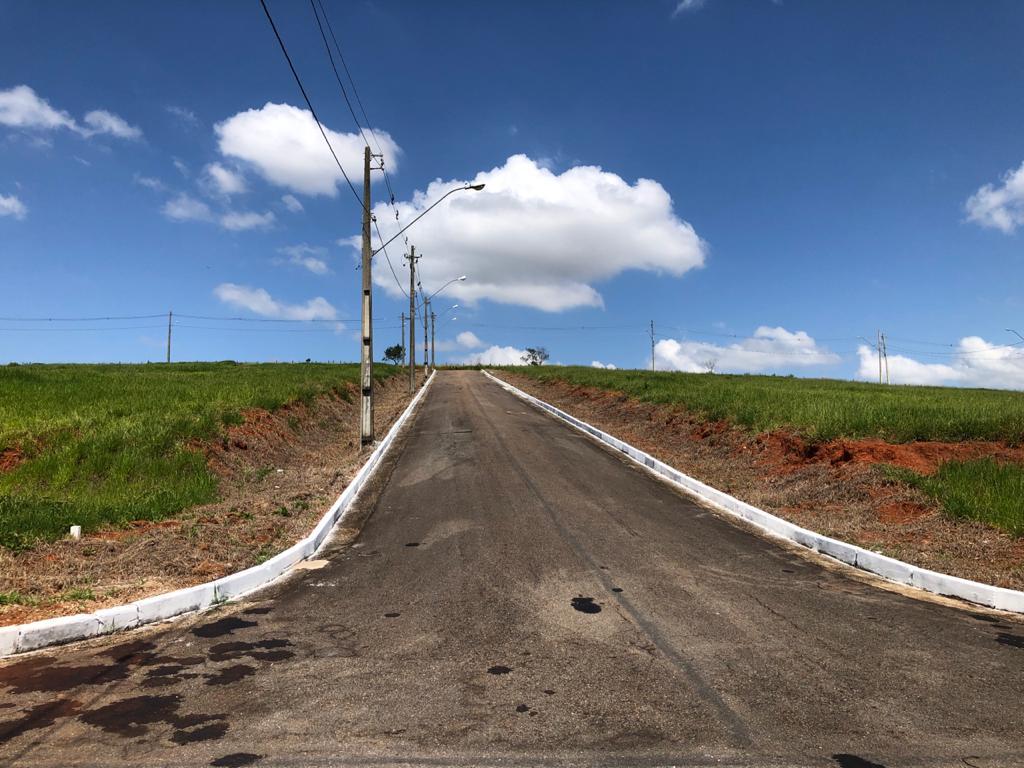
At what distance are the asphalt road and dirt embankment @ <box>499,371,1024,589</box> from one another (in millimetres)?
1439

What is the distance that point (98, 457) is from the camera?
36.2 ft

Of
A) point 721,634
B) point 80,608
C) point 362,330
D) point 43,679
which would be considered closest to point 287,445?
point 362,330

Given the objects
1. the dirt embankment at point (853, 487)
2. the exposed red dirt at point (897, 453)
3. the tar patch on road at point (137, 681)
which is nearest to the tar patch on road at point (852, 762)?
the tar patch on road at point (137, 681)

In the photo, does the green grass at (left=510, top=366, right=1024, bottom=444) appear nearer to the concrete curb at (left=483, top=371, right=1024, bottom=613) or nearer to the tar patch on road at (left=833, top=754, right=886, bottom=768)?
the concrete curb at (left=483, top=371, right=1024, bottom=613)

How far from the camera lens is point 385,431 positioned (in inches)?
805

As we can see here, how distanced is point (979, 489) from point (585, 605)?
6.64 metres

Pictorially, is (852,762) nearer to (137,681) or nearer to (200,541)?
(137,681)

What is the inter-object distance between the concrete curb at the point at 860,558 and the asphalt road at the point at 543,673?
47 centimetres

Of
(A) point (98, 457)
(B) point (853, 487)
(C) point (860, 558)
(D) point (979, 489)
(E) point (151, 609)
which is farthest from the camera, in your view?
(A) point (98, 457)

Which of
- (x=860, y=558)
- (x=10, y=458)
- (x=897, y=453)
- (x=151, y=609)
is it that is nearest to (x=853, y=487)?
(x=897, y=453)

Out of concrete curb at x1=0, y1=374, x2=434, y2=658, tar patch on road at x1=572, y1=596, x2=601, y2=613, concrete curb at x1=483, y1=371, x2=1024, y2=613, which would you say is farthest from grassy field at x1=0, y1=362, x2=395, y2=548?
concrete curb at x1=483, y1=371, x2=1024, y2=613

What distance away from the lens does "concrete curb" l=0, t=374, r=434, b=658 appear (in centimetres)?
515

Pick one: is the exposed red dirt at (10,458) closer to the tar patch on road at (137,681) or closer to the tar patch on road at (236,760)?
the tar patch on road at (137,681)

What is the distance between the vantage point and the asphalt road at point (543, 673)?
12.0 feet
